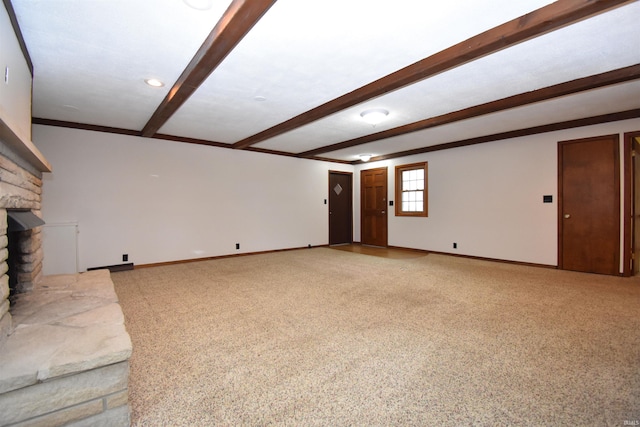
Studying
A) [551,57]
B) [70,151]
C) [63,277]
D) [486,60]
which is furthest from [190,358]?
[70,151]

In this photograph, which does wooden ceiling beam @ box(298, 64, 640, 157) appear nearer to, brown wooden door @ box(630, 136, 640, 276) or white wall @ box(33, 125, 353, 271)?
brown wooden door @ box(630, 136, 640, 276)

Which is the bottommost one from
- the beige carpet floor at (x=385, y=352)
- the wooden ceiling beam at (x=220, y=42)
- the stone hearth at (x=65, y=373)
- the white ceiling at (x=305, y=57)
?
the beige carpet floor at (x=385, y=352)

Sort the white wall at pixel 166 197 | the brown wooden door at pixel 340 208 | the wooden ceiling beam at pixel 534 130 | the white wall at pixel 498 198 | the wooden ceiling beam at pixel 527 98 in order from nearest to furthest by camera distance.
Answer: the wooden ceiling beam at pixel 527 98 < the wooden ceiling beam at pixel 534 130 < the white wall at pixel 166 197 < the white wall at pixel 498 198 < the brown wooden door at pixel 340 208

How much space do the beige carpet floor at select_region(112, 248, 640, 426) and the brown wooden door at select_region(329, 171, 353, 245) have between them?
395 cm

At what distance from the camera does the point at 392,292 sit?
3.77 meters

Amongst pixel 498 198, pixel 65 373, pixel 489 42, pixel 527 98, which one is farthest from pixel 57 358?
pixel 498 198

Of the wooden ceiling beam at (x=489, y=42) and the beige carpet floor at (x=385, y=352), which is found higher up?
the wooden ceiling beam at (x=489, y=42)

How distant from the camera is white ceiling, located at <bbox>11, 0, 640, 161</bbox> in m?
2.07

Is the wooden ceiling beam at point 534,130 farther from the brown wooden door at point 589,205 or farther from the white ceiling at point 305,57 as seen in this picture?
the brown wooden door at point 589,205

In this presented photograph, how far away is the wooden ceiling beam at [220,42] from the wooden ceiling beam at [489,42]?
4.92 ft

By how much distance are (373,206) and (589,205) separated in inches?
169

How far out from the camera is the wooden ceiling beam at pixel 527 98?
2.92 meters

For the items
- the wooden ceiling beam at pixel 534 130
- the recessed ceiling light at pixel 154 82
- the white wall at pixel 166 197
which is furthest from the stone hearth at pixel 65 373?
the wooden ceiling beam at pixel 534 130

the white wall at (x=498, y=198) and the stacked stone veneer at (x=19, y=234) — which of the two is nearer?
the stacked stone veneer at (x=19, y=234)
